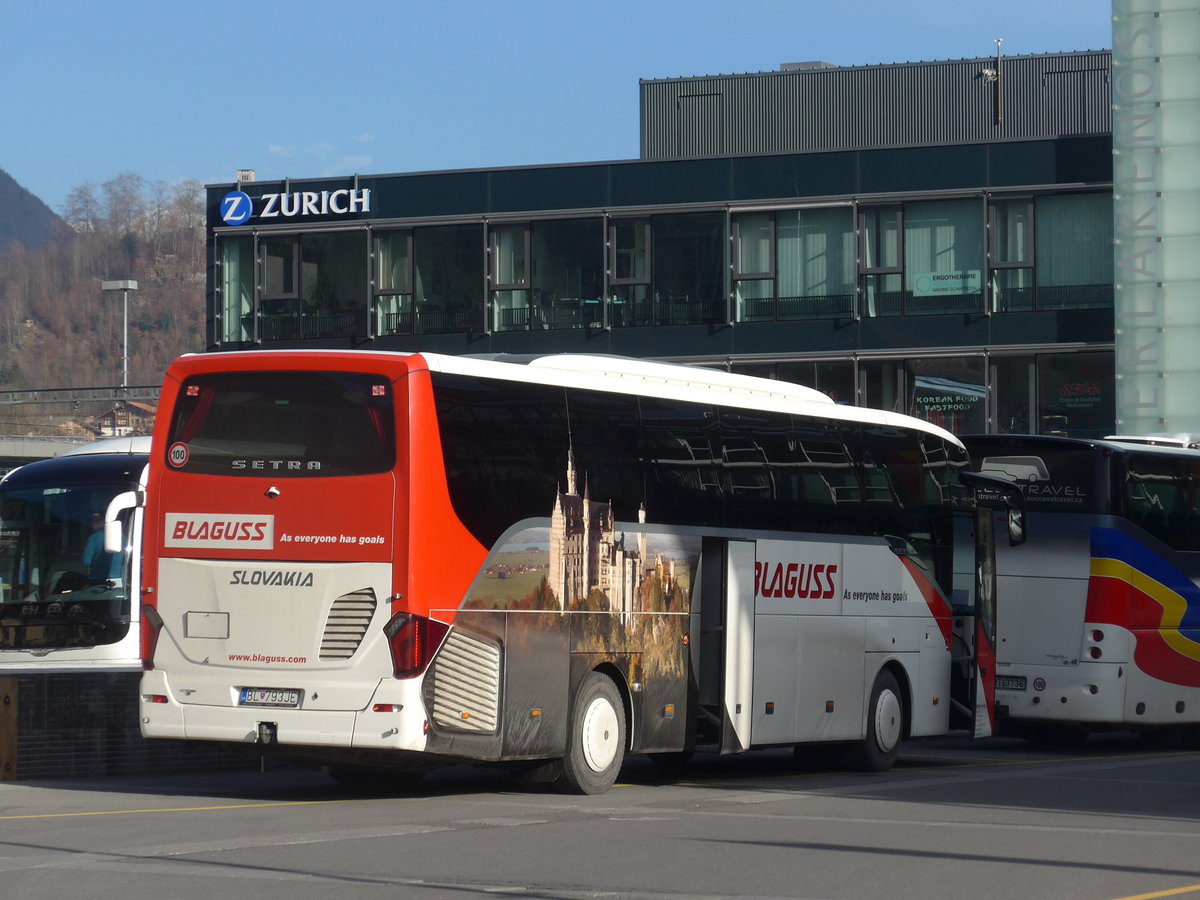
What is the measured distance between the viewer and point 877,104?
5291cm

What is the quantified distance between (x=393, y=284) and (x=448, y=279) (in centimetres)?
131

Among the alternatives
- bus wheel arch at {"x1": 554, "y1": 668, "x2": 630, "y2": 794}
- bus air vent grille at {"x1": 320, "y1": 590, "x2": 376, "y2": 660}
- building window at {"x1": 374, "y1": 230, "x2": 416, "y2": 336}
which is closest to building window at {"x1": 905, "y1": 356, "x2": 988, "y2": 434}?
building window at {"x1": 374, "y1": 230, "x2": 416, "y2": 336}

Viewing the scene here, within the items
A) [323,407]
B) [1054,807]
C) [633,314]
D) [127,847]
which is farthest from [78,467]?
[633,314]

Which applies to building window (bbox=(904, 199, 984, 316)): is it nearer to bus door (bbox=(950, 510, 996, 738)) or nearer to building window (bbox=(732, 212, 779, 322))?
building window (bbox=(732, 212, 779, 322))

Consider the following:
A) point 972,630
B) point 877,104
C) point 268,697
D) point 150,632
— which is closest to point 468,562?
point 268,697

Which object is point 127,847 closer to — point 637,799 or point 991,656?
point 637,799

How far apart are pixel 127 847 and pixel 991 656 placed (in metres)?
11.3

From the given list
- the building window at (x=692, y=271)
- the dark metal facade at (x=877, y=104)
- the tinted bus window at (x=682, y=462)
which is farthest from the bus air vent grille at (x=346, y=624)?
the dark metal facade at (x=877, y=104)

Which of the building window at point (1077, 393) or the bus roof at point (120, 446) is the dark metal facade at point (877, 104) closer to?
the building window at point (1077, 393)

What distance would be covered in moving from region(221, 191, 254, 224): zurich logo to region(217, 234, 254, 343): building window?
41 cm

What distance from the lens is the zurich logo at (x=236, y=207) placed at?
41.4 meters

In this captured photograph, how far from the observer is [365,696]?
13.0 metres

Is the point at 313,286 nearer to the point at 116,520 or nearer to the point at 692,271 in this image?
the point at 692,271

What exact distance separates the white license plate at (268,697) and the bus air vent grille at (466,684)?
1.04 meters
